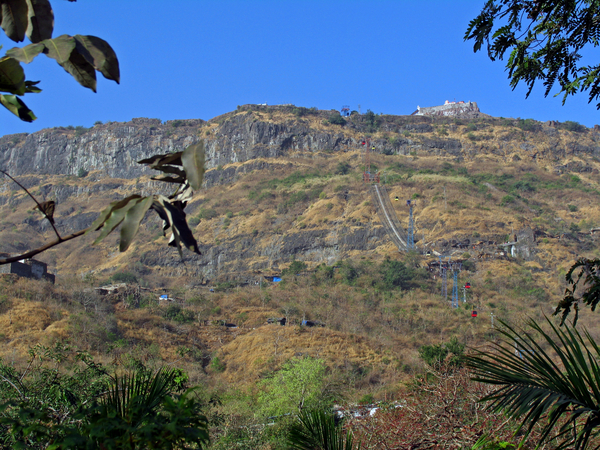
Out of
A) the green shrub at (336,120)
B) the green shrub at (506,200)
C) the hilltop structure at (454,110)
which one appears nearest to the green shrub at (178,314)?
the green shrub at (506,200)

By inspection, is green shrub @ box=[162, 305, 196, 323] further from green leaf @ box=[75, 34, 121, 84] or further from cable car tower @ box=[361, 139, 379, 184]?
cable car tower @ box=[361, 139, 379, 184]

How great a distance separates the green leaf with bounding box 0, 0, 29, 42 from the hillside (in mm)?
10326

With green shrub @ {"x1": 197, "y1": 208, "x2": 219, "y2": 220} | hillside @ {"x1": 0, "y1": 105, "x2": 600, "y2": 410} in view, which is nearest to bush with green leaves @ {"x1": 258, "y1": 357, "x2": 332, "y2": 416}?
hillside @ {"x1": 0, "y1": 105, "x2": 600, "y2": 410}

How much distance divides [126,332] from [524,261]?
1241 inches

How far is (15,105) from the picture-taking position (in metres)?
1.95

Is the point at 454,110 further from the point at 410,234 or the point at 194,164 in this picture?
the point at 194,164

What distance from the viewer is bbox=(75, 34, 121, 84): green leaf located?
71.8 inches

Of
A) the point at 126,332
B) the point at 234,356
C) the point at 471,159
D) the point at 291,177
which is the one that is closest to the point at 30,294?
the point at 126,332

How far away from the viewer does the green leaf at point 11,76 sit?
1.76 m

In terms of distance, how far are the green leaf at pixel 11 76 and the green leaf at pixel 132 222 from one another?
67 centimetres

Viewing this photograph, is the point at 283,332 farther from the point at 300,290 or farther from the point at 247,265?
the point at 247,265

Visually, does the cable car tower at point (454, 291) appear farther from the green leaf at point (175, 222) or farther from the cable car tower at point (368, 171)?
the green leaf at point (175, 222)

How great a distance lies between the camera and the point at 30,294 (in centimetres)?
2720

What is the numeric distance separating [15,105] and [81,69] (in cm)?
31
